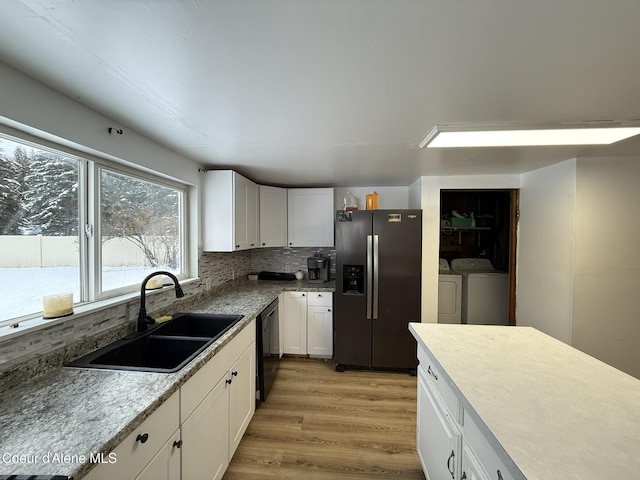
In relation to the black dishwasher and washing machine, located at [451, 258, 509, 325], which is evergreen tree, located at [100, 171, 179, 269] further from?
washing machine, located at [451, 258, 509, 325]

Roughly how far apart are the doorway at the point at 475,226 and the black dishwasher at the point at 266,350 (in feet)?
9.70

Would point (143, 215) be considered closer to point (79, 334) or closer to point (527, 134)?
point (79, 334)

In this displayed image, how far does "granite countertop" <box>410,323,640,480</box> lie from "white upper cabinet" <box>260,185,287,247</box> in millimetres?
2240

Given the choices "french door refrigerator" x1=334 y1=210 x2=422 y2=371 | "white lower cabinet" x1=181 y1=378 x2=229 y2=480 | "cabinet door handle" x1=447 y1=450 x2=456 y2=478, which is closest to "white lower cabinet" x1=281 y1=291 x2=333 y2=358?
"french door refrigerator" x1=334 y1=210 x2=422 y2=371

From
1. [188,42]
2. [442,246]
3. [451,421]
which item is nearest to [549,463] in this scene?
[451,421]

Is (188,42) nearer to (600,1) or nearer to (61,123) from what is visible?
(61,123)

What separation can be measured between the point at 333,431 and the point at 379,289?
1.35 m

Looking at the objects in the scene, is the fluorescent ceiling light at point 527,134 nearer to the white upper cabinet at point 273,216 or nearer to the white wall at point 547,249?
the white wall at point 547,249

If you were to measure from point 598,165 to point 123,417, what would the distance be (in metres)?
3.57

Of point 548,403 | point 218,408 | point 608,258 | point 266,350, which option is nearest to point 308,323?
point 266,350

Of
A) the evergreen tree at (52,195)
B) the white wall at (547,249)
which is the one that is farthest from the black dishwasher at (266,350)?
the white wall at (547,249)

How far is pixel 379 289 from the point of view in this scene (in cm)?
266

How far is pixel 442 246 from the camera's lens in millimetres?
3949

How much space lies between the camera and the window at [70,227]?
110cm
